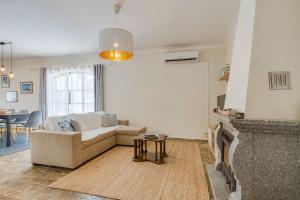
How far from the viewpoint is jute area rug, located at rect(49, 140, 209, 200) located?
2.04 m

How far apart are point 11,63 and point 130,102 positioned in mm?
5206

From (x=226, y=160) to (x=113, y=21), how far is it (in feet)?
10.4

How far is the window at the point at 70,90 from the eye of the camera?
5.55 meters

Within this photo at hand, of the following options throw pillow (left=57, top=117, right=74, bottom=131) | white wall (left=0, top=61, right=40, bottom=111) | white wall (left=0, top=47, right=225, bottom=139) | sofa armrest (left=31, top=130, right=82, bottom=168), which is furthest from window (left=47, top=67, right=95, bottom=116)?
sofa armrest (left=31, top=130, right=82, bottom=168)

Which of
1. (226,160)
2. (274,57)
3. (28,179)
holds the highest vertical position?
(274,57)

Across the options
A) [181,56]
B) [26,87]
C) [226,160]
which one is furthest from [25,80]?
[226,160]

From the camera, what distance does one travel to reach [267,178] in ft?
4.96

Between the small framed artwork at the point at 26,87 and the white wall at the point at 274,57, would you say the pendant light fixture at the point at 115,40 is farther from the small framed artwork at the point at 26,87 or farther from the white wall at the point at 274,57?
the small framed artwork at the point at 26,87

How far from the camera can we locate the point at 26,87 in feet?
20.1

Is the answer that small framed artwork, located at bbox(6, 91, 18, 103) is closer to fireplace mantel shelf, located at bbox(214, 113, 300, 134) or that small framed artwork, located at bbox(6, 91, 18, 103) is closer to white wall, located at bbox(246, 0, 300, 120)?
fireplace mantel shelf, located at bbox(214, 113, 300, 134)

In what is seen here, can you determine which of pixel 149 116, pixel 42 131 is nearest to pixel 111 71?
pixel 149 116

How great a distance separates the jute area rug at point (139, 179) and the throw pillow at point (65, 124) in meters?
0.79

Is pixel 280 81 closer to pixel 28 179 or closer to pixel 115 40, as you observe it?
pixel 115 40

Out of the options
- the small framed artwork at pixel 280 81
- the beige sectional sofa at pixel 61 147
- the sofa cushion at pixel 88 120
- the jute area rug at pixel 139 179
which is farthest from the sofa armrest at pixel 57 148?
the small framed artwork at pixel 280 81
